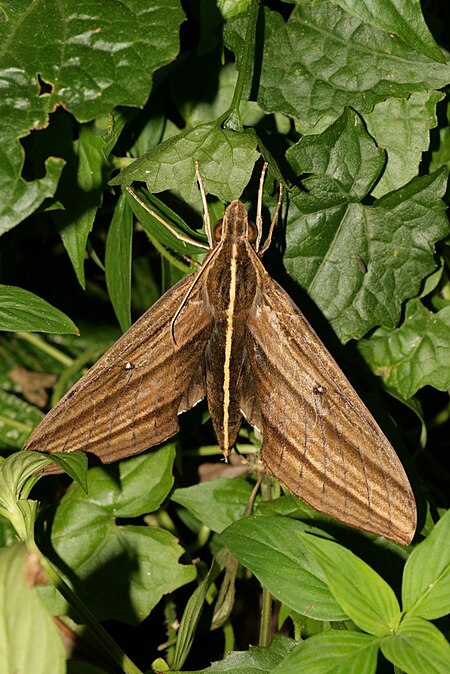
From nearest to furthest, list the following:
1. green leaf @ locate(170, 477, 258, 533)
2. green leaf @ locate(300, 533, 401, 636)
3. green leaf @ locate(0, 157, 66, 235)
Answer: green leaf @ locate(300, 533, 401, 636)
green leaf @ locate(0, 157, 66, 235)
green leaf @ locate(170, 477, 258, 533)

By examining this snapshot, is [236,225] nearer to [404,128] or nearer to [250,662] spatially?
[404,128]

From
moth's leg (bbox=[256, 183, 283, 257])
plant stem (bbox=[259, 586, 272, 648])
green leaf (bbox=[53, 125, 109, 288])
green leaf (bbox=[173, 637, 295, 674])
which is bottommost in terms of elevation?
plant stem (bbox=[259, 586, 272, 648])

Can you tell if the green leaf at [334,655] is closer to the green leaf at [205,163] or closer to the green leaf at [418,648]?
the green leaf at [418,648]

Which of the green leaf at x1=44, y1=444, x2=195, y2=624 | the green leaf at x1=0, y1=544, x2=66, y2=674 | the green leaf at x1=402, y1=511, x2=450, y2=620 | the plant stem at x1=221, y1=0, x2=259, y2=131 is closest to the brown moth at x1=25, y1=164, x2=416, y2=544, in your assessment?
the plant stem at x1=221, y1=0, x2=259, y2=131

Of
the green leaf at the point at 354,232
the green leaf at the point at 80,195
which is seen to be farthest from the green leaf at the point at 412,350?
the green leaf at the point at 80,195

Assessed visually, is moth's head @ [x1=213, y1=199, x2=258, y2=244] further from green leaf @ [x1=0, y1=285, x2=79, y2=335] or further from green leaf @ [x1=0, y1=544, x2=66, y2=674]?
green leaf @ [x1=0, y1=544, x2=66, y2=674]
